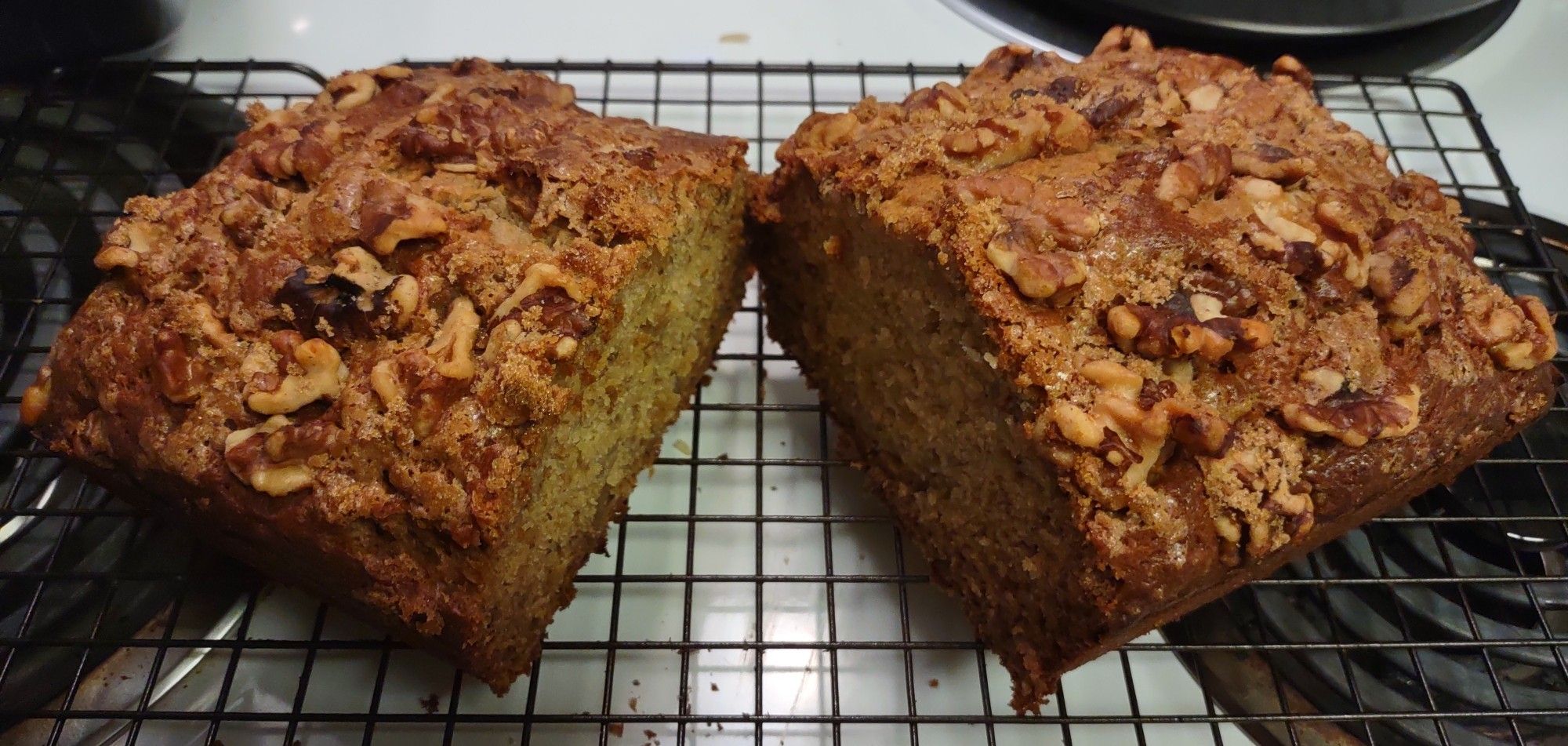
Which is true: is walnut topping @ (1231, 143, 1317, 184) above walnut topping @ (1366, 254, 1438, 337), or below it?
above

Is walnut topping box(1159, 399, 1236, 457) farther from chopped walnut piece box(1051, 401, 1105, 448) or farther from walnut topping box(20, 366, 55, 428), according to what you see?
walnut topping box(20, 366, 55, 428)

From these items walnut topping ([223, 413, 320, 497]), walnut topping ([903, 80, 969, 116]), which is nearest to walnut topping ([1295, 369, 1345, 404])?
walnut topping ([903, 80, 969, 116])

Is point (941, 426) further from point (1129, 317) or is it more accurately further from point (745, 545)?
point (745, 545)

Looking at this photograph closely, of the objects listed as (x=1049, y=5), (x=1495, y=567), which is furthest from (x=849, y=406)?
(x=1049, y=5)

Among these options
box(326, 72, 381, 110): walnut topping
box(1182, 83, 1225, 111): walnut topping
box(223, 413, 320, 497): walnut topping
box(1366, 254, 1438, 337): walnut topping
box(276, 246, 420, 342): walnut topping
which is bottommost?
box(223, 413, 320, 497): walnut topping

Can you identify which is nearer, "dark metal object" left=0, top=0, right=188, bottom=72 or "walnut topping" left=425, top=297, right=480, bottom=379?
"walnut topping" left=425, top=297, right=480, bottom=379

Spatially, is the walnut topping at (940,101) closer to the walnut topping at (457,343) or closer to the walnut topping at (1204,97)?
the walnut topping at (1204,97)

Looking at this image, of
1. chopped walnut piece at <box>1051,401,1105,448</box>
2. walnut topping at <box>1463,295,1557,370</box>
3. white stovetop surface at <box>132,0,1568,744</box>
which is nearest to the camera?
chopped walnut piece at <box>1051,401,1105,448</box>
